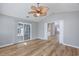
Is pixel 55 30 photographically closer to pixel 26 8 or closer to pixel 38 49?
pixel 38 49

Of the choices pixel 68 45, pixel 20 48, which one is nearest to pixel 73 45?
pixel 68 45

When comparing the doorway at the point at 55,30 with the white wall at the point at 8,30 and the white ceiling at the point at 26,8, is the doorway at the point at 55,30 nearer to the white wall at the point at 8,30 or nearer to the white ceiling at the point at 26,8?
the white ceiling at the point at 26,8

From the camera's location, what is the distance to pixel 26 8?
1548 millimetres

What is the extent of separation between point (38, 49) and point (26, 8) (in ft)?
2.05

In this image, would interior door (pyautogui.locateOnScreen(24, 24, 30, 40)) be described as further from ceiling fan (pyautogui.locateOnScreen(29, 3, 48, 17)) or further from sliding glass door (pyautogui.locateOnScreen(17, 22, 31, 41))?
ceiling fan (pyautogui.locateOnScreen(29, 3, 48, 17))

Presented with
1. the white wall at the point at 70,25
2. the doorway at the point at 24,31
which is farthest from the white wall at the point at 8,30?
the white wall at the point at 70,25

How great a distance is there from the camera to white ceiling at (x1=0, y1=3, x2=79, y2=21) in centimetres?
151

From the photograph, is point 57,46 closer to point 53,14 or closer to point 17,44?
point 53,14

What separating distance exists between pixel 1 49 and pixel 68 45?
0.97m

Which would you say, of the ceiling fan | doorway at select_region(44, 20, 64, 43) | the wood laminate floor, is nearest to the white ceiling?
the ceiling fan

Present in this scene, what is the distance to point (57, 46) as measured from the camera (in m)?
1.58

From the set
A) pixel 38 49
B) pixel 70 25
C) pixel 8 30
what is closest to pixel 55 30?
pixel 70 25

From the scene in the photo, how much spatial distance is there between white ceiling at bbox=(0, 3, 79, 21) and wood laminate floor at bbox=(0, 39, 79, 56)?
387mm

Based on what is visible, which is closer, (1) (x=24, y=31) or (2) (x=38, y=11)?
(2) (x=38, y=11)
